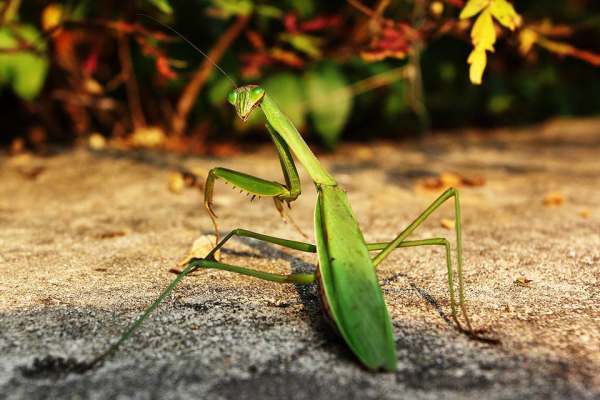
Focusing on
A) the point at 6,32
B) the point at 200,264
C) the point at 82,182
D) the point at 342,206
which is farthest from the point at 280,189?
the point at 6,32

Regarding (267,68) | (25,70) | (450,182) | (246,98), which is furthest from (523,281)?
(25,70)

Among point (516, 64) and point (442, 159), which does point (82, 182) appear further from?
point (516, 64)

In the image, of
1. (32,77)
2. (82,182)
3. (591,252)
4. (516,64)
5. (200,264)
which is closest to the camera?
(200,264)

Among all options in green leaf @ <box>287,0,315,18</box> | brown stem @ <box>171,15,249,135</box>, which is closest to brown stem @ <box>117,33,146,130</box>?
brown stem @ <box>171,15,249,135</box>

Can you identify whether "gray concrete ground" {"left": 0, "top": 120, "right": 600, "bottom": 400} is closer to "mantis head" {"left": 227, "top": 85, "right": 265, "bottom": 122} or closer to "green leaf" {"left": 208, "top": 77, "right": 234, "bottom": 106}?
"mantis head" {"left": 227, "top": 85, "right": 265, "bottom": 122}

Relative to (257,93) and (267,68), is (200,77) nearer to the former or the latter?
(267,68)

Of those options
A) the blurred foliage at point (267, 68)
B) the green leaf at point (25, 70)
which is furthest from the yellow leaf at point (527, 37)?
the green leaf at point (25, 70)
